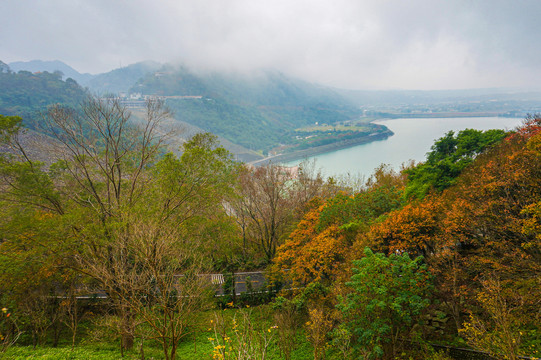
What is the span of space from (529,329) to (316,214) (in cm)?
1057

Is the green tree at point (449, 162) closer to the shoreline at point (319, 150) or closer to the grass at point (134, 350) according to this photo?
the grass at point (134, 350)

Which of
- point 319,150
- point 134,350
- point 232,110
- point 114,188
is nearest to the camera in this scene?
point 134,350

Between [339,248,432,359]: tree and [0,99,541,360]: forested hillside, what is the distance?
0.06m

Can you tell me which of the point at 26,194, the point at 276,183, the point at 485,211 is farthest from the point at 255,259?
the point at 485,211

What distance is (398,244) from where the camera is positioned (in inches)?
442

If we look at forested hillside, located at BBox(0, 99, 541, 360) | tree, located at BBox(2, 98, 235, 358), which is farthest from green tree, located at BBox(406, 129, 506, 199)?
tree, located at BBox(2, 98, 235, 358)

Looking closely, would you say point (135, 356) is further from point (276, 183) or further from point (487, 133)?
point (487, 133)

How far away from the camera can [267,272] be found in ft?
54.9

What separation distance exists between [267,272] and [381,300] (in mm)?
9279

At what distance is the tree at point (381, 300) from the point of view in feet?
27.2

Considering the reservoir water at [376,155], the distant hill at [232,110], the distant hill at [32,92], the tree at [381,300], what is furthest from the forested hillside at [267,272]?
the distant hill at [232,110]

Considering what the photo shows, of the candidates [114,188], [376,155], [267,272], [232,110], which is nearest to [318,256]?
[267,272]

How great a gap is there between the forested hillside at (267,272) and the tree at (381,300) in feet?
0.18

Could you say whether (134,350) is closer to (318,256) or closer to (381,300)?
(318,256)
